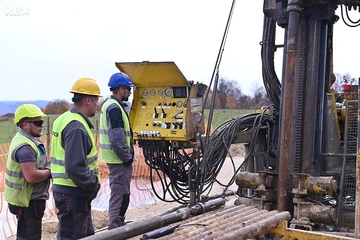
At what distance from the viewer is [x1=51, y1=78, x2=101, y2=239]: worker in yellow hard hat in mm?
3822

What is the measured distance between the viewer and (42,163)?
14.4ft

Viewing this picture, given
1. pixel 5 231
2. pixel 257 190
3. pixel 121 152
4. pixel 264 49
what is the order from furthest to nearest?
pixel 5 231 < pixel 264 49 < pixel 121 152 < pixel 257 190

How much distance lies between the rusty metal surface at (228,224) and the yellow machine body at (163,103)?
2.98 metres

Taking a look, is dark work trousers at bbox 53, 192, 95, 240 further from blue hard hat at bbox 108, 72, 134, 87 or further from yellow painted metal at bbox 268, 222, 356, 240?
blue hard hat at bbox 108, 72, 134, 87

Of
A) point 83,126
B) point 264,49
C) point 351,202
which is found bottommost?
point 351,202

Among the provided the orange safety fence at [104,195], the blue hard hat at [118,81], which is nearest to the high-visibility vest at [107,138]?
the blue hard hat at [118,81]

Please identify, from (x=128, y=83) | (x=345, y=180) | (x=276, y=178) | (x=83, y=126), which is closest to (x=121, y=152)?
(x=128, y=83)

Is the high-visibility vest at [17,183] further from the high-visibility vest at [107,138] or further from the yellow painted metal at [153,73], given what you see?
the yellow painted metal at [153,73]

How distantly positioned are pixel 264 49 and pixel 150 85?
1800mm

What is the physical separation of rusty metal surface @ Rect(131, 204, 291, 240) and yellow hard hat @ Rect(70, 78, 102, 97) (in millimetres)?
1593

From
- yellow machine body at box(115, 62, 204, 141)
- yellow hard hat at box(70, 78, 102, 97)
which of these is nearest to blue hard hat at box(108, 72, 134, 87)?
yellow machine body at box(115, 62, 204, 141)

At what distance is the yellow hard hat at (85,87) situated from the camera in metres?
4.16

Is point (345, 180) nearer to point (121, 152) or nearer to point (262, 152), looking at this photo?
point (262, 152)

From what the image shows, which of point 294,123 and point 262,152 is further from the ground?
point 294,123
